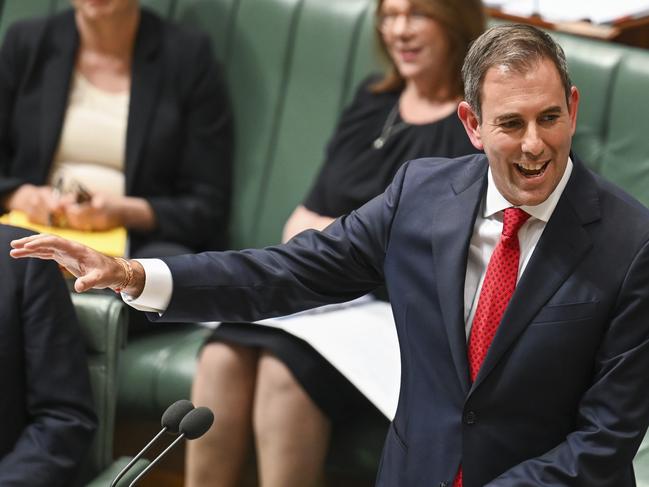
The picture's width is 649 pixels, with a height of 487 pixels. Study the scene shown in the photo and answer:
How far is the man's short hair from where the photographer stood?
62.5 inches

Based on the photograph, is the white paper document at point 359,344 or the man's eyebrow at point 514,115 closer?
the man's eyebrow at point 514,115

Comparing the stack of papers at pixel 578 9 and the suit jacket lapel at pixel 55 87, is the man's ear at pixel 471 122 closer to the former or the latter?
the stack of papers at pixel 578 9

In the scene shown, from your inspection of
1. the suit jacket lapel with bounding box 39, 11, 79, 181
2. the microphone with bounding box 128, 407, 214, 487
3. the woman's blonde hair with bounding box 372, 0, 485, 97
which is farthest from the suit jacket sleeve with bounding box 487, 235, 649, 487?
the suit jacket lapel with bounding box 39, 11, 79, 181

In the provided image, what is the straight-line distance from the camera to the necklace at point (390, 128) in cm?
280

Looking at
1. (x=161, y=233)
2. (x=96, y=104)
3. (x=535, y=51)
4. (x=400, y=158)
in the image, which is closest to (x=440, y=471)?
(x=535, y=51)

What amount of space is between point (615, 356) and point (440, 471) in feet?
0.99

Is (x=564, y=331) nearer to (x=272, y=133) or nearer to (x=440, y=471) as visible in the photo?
(x=440, y=471)

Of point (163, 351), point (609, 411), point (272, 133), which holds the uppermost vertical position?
point (609, 411)

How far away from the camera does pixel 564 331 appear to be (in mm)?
1618

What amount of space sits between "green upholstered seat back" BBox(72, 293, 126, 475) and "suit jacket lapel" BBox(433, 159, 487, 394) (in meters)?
0.78

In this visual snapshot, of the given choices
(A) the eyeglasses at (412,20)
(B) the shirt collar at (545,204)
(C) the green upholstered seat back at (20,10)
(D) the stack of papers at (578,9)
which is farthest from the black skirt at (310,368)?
(C) the green upholstered seat back at (20,10)

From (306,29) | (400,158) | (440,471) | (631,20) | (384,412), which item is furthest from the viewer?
(306,29)

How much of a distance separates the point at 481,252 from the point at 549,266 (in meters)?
0.12

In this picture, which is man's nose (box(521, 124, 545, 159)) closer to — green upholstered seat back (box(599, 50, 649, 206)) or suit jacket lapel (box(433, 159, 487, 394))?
suit jacket lapel (box(433, 159, 487, 394))
